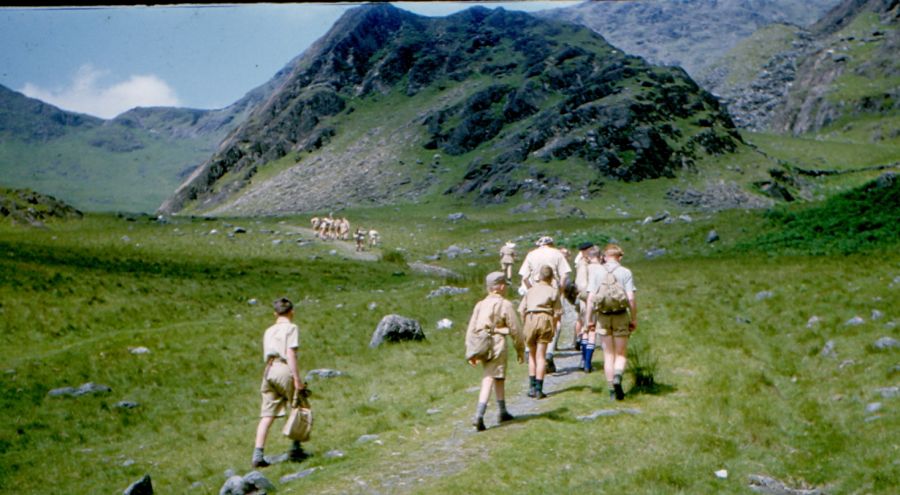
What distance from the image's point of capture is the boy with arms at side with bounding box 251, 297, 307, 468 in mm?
13008

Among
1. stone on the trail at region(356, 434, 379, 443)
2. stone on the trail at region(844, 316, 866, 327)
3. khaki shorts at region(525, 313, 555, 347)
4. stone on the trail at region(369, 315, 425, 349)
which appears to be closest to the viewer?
stone on the trail at region(356, 434, 379, 443)

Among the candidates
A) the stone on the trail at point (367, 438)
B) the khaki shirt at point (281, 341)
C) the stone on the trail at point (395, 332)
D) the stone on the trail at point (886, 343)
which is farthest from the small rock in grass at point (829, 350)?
the khaki shirt at point (281, 341)

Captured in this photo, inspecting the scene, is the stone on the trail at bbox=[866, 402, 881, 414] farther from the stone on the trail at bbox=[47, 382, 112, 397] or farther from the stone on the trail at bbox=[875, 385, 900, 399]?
the stone on the trail at bbox=[47, 382, 112, 397]

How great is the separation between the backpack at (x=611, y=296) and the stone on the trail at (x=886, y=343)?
693cm

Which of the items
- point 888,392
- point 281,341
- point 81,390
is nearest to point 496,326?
point 281,341

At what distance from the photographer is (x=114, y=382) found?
21359mm

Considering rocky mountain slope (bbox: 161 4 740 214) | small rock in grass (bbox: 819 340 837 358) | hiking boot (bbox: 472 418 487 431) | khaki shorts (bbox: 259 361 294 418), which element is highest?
rocky mountain slope (bbox: 161 4 740 214)

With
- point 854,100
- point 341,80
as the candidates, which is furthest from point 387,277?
point 854,100

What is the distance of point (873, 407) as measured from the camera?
42.3ft

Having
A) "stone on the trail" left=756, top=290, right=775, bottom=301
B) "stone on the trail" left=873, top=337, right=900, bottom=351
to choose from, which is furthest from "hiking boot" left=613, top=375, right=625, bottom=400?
"stone on the trail" left=756, top=290, right=775, bottom=301

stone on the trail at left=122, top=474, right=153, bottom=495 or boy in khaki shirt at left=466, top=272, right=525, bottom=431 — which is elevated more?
boy in khaki shirt at left=466, top=272, right=525, bottom=431

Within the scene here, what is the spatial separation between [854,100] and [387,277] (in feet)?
551

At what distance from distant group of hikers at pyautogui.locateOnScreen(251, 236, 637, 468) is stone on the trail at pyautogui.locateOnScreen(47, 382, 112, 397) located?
28.7 ft

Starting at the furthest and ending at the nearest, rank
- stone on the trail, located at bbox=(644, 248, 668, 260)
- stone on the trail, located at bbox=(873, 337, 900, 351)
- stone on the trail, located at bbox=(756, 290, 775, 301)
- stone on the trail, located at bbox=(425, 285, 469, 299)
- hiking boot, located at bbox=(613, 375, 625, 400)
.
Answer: stone on the trail, located at bbox=(644, 248, 668, 260)
stone on the trail, located at bbox=(425, 285, 469, 299)
stone on the trail, located at bbox=(756, 290, 775, 301)
stone on the trail, located at bbox=(873, 337, 900, 351)
hiking boot, located at bbox=(613, 375, 625, 400)
